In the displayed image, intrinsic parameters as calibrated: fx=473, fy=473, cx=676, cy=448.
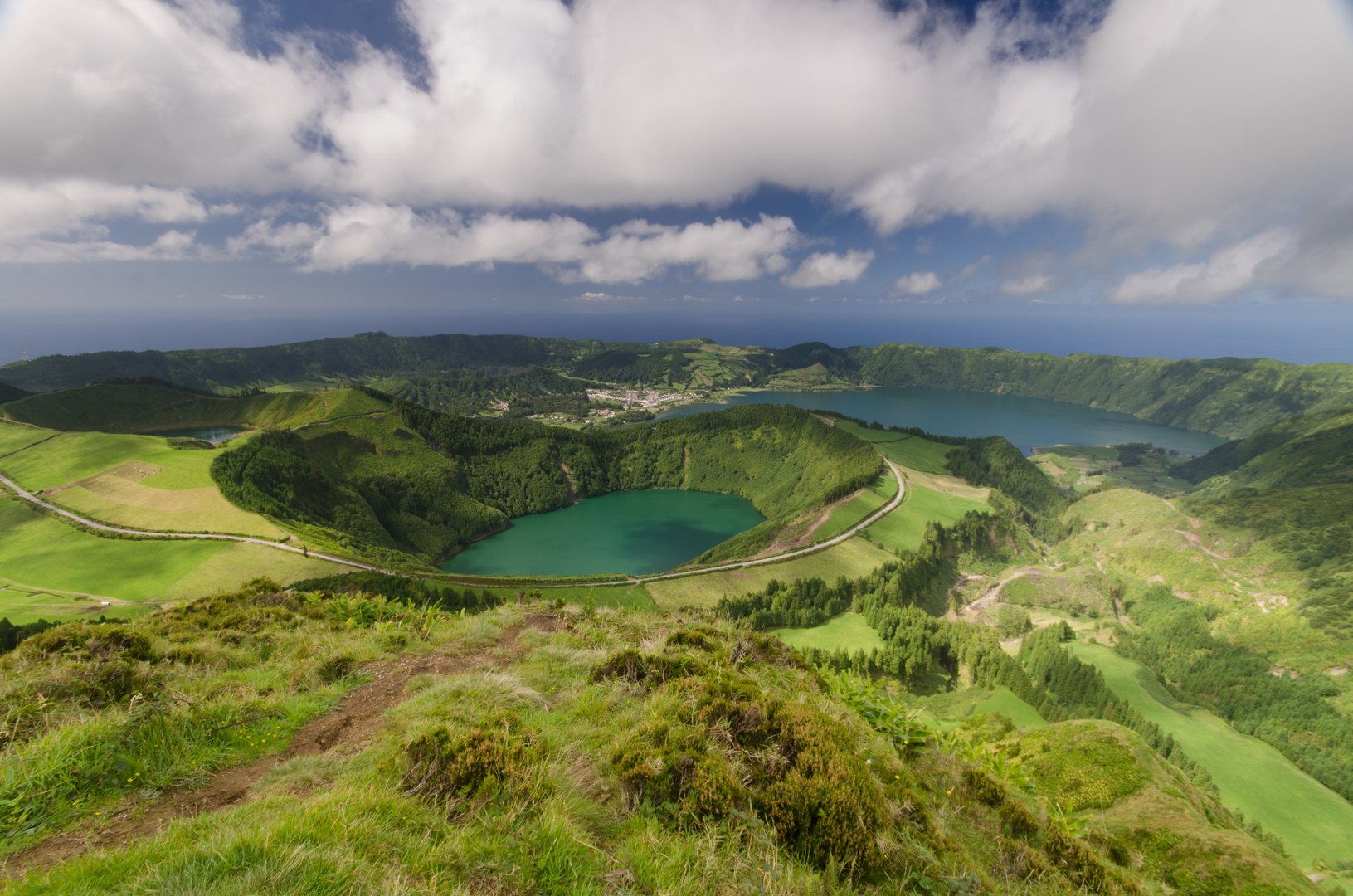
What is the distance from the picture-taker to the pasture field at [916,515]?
285ft

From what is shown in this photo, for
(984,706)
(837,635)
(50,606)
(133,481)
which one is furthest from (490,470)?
(984,706)

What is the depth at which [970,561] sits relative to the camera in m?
89.8

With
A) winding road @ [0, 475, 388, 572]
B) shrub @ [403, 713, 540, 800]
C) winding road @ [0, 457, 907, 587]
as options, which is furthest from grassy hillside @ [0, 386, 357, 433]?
shrub @ [403, 713, 540, 800]

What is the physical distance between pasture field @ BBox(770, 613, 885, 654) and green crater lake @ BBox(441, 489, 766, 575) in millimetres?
33332

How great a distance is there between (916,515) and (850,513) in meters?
14.6

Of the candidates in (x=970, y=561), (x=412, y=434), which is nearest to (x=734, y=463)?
(x=970, y=561)

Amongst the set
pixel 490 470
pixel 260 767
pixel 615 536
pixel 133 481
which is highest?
pixel 260 767

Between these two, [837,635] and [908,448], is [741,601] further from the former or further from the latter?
[908,448]

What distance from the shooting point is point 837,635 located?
197ft

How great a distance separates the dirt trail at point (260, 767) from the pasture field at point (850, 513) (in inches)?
3237

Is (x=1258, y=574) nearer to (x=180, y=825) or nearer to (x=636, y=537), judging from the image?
(x=636, y=537)

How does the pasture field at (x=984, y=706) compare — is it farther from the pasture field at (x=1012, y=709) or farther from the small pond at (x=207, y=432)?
the small pond at (x=207, y=432)

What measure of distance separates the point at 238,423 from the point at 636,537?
366ft

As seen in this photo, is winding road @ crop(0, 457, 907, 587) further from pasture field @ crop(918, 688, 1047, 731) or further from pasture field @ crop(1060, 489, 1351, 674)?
pasture field @ crop(1060, 489, 1351, 674)
